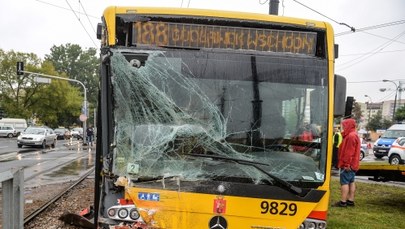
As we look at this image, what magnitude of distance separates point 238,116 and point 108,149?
1.26 m

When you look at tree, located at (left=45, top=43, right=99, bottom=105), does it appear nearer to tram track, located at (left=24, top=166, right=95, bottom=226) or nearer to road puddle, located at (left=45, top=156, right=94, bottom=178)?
road puddle, located at (left=45, top=156, right=94, bottom=178)

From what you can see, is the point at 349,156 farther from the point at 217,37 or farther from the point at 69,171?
the point at 69,171

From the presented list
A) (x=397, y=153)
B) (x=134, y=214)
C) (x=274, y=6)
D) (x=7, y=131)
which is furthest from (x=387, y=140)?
(x=7, y=131)

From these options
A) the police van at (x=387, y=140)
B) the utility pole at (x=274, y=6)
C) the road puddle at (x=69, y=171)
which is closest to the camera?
the utility pole at (x=274, y=6)

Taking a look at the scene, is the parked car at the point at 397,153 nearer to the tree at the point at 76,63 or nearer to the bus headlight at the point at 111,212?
the bus headlight at the point at 111,212

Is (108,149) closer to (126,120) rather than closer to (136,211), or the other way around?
(126,120)

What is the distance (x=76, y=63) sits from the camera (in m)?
108

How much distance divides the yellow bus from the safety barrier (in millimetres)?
1016

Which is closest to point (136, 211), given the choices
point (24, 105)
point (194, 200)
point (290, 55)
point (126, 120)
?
point (194, 200)

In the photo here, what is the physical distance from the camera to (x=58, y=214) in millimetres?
8312

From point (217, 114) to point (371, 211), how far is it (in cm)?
635

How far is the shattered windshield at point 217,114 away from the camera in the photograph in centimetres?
403

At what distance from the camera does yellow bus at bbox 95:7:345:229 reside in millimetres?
3961

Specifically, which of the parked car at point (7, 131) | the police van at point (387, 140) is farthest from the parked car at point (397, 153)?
the parked car at point (7, 131)
